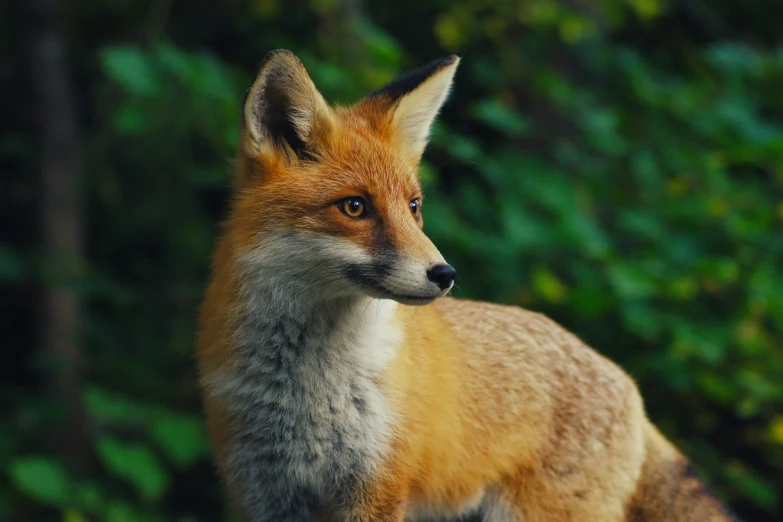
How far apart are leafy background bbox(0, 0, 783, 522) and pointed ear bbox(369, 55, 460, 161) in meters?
1.59

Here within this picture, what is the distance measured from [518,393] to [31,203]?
4403 millimetres

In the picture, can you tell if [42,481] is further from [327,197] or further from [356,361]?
[327,197]

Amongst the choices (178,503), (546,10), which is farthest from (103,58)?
(178,503)

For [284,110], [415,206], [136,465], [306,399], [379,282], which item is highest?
[284,110]

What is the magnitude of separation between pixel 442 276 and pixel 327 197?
0.40m

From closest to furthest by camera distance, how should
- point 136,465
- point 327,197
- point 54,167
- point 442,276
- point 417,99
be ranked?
point 442,276 < point 327,197 < point 417,99 < point 136,465 < point 54,167

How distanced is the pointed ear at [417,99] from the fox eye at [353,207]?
0.38 metres

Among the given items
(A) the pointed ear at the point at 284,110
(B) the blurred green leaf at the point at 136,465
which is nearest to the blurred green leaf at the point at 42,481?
(B) the blurred green leaf at the point at 136,465

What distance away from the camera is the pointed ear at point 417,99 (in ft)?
8.57

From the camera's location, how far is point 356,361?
2480 millimetres

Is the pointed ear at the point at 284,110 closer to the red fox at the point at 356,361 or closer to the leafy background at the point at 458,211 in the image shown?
the red fox at the point at 356,361

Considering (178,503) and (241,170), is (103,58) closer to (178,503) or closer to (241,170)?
(241,170)

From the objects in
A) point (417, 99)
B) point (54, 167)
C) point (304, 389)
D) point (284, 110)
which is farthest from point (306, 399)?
point (54, 167)

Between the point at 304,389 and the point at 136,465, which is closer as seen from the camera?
Answer: the point at 304,389
